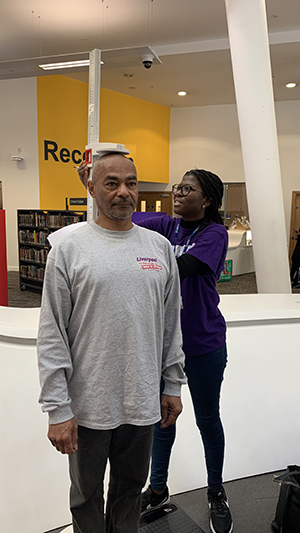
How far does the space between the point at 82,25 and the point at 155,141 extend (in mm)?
4756

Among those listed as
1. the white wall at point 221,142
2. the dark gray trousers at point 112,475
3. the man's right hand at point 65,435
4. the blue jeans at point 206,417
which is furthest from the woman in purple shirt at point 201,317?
the white wall at point 221,142

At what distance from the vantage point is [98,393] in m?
1.23

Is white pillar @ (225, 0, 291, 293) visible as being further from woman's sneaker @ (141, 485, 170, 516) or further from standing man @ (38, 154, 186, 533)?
standing man @ (38, 154, 186, 533)

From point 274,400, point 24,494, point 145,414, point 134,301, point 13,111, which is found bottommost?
point 24,494

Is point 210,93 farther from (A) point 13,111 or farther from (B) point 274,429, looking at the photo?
(B) point 274,429

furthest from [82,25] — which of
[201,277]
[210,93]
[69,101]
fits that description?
[201,277]

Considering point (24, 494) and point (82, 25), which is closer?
point (24, 494)

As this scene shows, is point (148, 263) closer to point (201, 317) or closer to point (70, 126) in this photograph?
point (201, 317)

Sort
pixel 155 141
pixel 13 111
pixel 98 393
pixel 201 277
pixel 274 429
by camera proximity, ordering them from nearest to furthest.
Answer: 1. pixel 98 393
2. pixel 201 277
3. pixel 274 429
4. pixel 13 111
5. pixel 155 141

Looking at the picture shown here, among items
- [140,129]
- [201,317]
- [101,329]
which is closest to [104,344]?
[101,329]

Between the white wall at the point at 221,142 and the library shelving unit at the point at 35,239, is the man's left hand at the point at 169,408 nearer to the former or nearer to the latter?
the library shelving unit at the point at 35,239

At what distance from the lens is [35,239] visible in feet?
26.0

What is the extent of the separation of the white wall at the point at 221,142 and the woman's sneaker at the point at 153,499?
10.9m

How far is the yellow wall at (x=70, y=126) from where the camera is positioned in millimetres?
9266
